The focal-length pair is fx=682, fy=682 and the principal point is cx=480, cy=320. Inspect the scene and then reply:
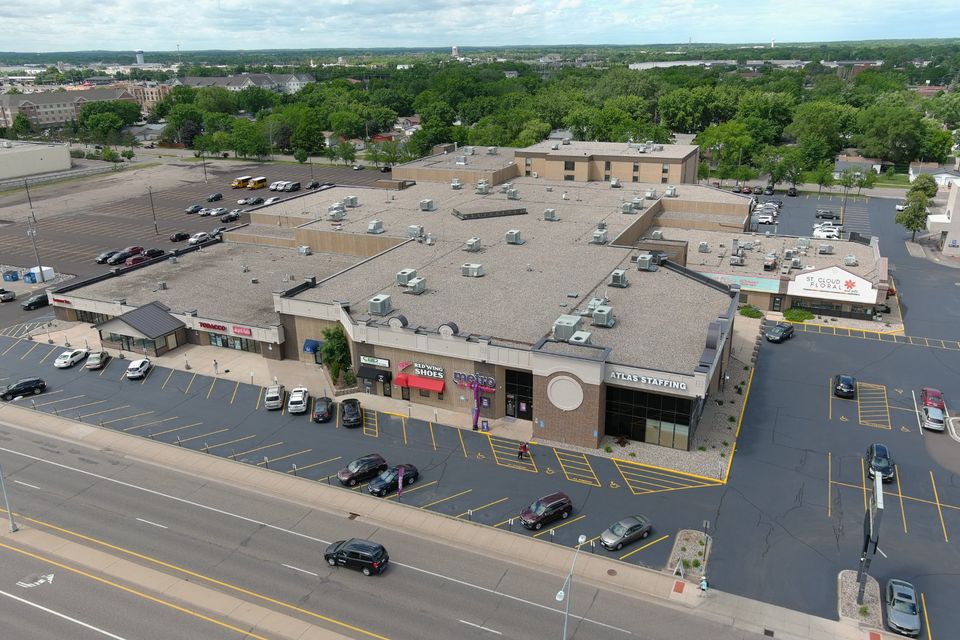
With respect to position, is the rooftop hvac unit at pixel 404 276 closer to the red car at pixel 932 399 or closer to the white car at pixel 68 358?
the white car at pixel 68 358

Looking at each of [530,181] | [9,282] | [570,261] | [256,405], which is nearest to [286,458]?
[256,405]

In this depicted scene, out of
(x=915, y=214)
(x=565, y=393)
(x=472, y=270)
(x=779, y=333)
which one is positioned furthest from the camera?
(x=915, y=214)

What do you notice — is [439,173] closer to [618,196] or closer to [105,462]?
[618,196]

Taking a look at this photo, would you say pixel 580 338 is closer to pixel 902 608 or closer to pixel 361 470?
pixel 361 470

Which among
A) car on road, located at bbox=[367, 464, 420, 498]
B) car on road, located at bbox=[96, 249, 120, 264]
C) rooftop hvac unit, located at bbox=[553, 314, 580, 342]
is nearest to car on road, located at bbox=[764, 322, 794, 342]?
rooftop hvac unit, located at bbox=[553, 314, 580, 342]

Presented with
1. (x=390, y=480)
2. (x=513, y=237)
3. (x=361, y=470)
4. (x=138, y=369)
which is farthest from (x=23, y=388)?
(x=513, y=237)

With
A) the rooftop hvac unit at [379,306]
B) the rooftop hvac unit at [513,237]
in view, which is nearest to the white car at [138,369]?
the rooftop hvac unit at [379,306]
